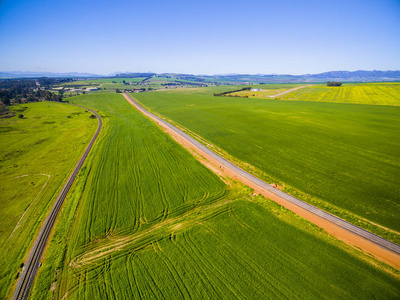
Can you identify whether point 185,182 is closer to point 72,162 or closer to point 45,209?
point 45,209

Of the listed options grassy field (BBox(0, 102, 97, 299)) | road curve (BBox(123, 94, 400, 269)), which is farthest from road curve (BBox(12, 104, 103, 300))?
road curve (BBox(123, 94, 400, 269))

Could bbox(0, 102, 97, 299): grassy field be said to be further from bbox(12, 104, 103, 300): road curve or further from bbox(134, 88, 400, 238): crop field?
bbox(134, 88, 400, 238): crop field

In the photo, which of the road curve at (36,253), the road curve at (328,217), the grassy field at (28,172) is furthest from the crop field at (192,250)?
the grassy field at (28,172)

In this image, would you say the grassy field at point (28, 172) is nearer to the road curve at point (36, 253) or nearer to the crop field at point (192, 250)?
the road curve at point (36, 253)

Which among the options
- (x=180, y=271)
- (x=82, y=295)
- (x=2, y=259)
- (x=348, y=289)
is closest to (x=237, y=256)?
(x=180, y=271)

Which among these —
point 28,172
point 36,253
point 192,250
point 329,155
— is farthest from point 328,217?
point 28,172
